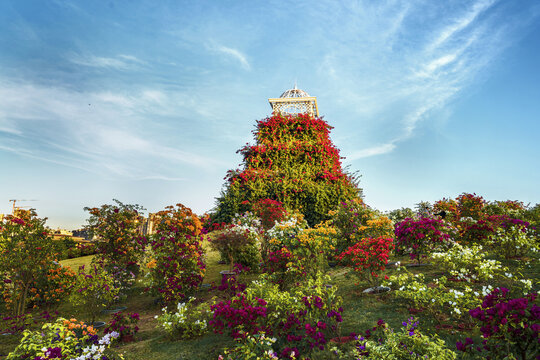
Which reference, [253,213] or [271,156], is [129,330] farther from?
[271,156]

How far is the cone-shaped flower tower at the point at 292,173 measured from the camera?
649 inches

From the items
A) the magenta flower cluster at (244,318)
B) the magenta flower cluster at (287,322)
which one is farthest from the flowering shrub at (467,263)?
the magenta flower cluster at (244,318)

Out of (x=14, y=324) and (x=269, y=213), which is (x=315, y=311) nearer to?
(x=14, y=324)

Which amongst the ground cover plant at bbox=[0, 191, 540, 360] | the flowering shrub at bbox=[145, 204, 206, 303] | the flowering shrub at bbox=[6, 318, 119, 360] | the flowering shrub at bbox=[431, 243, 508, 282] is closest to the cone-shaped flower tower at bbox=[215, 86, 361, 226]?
the ground cover plant at bbox=[0, 191, 540, 360]

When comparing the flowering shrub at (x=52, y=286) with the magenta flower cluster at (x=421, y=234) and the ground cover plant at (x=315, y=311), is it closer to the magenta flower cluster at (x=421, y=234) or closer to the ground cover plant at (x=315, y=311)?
the ground cover plant at (x=315, y=311)

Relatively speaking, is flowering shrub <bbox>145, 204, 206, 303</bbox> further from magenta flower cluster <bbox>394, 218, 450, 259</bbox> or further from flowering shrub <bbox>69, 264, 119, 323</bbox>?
magenta flower cluster <bbox>394, 218, 450, 259</bbox>

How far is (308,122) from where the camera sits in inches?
765

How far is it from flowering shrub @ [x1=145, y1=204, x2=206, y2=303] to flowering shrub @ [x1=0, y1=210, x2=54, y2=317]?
3096mm

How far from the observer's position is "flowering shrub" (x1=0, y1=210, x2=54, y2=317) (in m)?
8.35

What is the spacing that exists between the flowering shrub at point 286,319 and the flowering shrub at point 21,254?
22.1 feet

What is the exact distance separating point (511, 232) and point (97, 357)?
34.6 ft

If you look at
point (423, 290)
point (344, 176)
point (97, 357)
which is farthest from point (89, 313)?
point (344, 176)

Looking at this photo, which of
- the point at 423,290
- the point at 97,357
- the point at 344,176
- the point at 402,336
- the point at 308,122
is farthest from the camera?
the point at 308,122

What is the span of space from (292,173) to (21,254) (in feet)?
40.4
